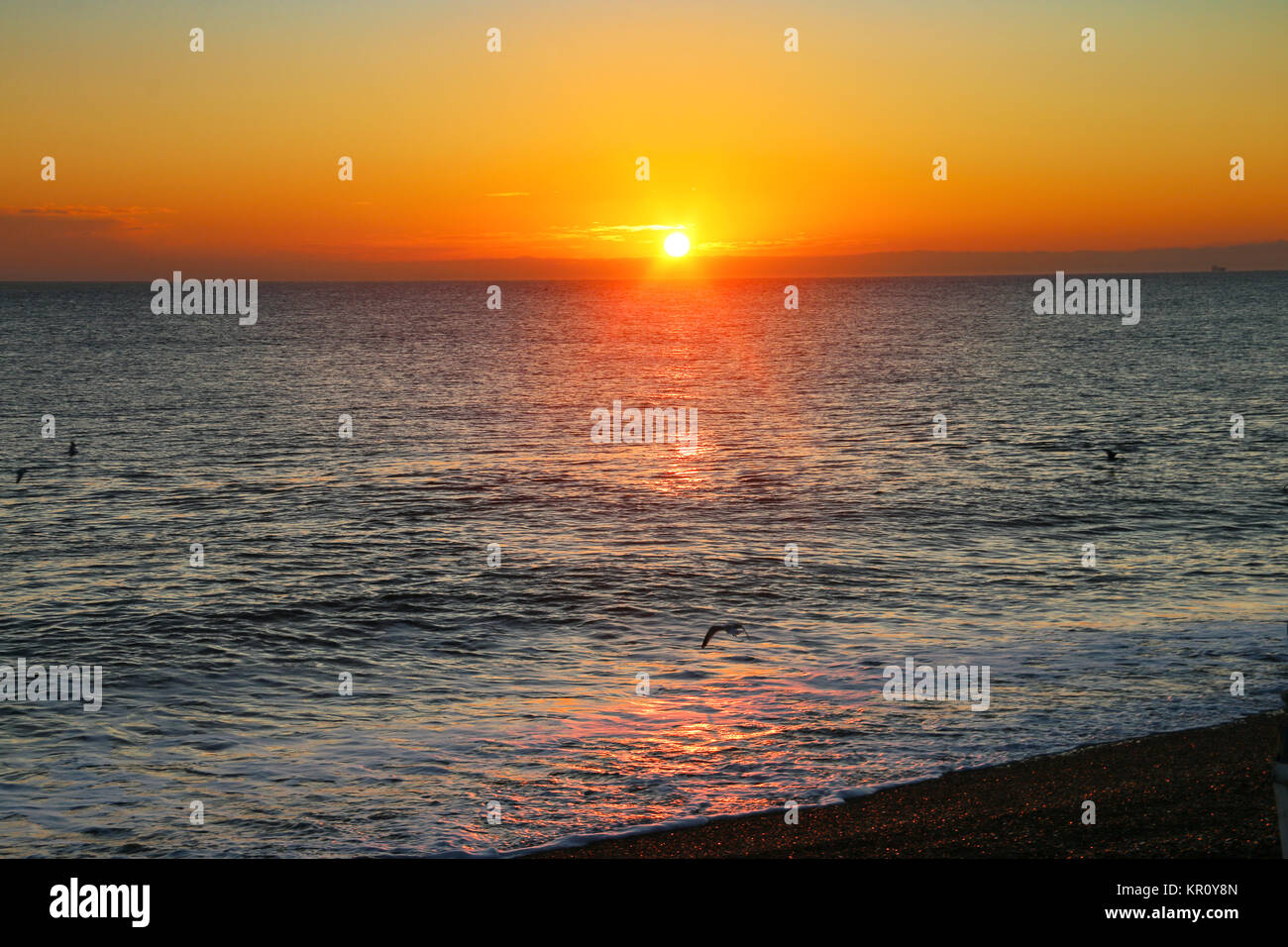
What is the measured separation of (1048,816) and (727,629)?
Result: 8868 millimetres

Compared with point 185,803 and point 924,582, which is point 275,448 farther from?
point 185,803

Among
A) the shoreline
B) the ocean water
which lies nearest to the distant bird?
the ocean water

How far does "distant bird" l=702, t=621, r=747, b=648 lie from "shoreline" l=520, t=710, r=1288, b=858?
647cm

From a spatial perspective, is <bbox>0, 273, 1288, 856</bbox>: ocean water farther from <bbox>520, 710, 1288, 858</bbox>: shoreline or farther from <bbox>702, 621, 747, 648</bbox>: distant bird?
<bbox>520, 710, 1288, 858</bbox>: shoreline

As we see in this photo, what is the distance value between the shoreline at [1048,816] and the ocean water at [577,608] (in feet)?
2.18

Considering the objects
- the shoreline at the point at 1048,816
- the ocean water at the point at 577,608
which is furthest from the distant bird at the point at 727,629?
the shoreline at the point at 1048,816

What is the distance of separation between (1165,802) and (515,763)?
25.9ft

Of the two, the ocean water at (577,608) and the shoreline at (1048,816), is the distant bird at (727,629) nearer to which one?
the ocean water at (577,608)

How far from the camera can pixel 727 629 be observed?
20375mm

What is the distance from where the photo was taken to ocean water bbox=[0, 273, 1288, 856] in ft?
47.4

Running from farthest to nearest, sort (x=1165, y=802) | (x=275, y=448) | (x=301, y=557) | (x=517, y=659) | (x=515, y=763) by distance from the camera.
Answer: (x=275, y=448)
(x=301, y=557)
(x=517, y=659)
(x=515, y=763)
(x=1165, y=802)
